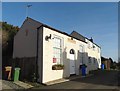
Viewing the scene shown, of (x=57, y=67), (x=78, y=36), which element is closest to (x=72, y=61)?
(x=57, y=67)

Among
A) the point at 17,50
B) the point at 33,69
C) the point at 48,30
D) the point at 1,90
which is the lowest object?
the point at 1,90

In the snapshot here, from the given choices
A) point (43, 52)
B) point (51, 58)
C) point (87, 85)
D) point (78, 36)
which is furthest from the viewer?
point (78, 36)

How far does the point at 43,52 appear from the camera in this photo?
49.6ft

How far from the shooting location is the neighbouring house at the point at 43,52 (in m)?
15.3

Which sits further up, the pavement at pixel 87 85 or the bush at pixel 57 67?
the bush at pixel 57 67

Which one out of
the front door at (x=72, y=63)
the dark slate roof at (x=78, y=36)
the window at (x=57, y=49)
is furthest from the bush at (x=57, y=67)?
the dark slate roof at (x=78, y=36)

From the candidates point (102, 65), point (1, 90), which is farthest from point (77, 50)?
point (102, 65)

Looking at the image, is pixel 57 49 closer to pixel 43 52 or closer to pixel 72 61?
pixel 43 52

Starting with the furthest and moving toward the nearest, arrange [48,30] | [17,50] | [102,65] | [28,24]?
[102,65]
[17,50]
[28,24]
[48,30]

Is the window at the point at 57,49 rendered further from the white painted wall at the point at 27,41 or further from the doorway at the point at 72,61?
the doorway at the point at 72,61

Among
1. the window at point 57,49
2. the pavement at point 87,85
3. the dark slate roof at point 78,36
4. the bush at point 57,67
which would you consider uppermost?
the dark slate roof at point 78,36

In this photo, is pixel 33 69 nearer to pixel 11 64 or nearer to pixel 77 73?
pixel 11 64

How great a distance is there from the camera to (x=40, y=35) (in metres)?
15.6

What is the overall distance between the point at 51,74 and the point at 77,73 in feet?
19.5
